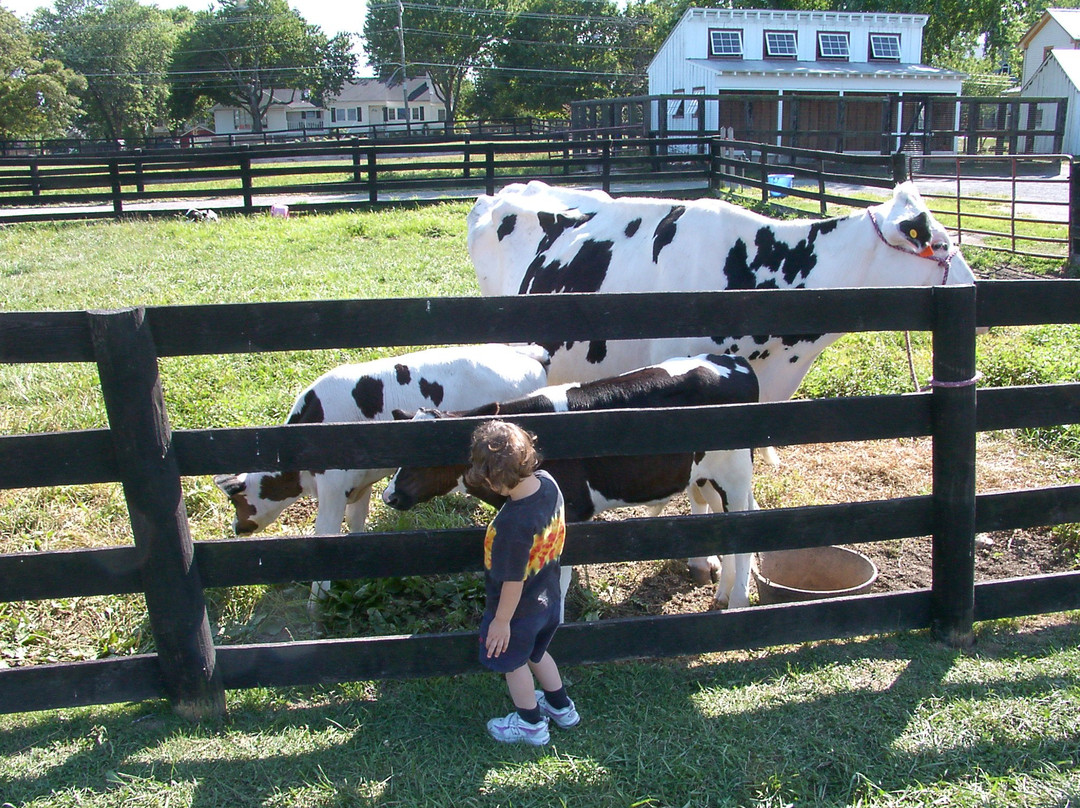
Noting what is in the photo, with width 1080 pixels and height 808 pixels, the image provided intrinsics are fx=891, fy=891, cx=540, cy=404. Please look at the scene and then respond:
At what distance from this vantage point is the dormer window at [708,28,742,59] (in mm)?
35656

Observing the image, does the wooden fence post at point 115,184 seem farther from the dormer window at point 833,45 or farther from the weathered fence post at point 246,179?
the dormer window at point 833,45

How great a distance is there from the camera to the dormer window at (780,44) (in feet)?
120

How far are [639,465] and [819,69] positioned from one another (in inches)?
1432

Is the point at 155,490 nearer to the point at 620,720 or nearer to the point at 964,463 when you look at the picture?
the point at 620,720

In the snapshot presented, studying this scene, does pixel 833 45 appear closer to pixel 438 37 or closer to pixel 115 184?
pixel 115 184

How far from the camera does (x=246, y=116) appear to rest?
9094 cm

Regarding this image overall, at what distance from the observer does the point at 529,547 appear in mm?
2857

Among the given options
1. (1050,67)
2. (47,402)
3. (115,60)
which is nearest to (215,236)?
(47,402)

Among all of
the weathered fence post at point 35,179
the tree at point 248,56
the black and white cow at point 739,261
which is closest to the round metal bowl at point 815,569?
the black and white cow at point 739,261

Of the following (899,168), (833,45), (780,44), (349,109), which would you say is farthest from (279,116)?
(899,168)

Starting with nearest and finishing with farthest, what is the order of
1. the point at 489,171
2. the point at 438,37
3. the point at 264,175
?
1. the point at 489,171
2. the point at 264,175
3. the point at 438,37

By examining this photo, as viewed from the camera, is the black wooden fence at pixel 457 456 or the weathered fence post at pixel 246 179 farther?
the weathered fence post at pixel 246 179

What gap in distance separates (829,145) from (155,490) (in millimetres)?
32720

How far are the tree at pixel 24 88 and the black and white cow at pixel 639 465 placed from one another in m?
57.3
